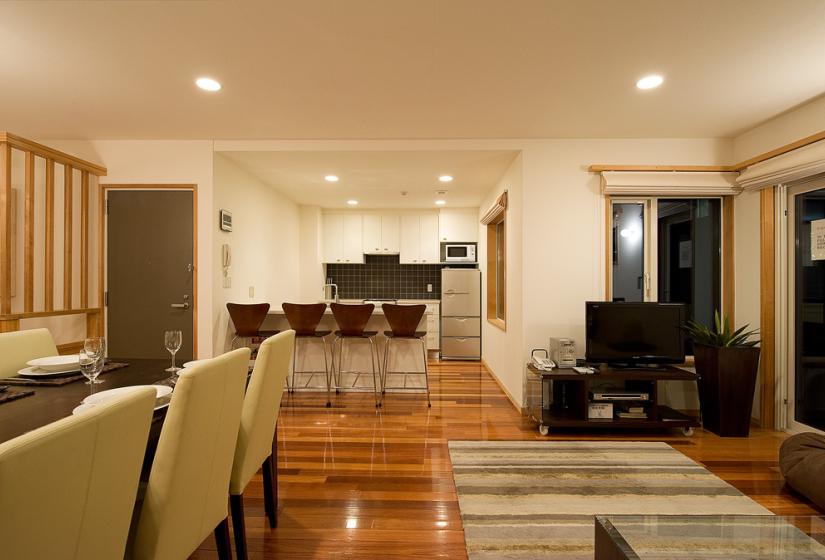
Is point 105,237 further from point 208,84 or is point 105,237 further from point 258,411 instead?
point 258,411

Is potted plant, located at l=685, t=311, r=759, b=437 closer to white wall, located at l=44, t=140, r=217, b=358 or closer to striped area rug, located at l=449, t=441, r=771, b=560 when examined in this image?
striped area rug, located at l=449, t=441, r=771, b=560

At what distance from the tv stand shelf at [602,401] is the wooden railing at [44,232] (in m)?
3.97

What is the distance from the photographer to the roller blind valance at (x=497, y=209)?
437cm

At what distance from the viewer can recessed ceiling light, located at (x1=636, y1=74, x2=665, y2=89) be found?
2.59 m

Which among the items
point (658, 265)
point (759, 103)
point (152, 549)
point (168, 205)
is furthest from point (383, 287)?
point (152, 549)

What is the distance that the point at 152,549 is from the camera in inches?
42.8

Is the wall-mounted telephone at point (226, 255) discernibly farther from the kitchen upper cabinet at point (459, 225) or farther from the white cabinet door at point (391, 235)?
the kitchen upper cabinet at point (459, 225)

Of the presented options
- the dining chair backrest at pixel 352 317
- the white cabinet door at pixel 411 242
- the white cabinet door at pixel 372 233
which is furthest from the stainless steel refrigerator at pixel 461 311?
the dining chair backrest at pixel 352 317

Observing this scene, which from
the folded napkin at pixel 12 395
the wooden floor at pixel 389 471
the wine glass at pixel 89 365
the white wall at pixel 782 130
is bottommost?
the wooden floor at pixel 389 471

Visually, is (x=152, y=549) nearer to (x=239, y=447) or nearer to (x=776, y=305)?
(x=239, y=447)

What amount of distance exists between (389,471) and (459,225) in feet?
15.3

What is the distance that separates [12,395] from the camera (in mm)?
1537

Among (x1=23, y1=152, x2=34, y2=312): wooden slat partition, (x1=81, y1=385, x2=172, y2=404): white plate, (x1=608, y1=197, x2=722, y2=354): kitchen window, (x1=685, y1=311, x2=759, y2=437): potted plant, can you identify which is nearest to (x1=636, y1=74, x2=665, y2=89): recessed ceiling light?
(x1=608, y1=197, x2=722, y2=354): kitchen window

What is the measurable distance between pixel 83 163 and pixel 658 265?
5.27 m
